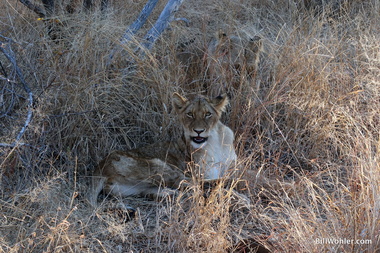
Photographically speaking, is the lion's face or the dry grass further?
the lion's face

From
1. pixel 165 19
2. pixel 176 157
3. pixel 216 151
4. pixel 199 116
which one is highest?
pixel 165 19

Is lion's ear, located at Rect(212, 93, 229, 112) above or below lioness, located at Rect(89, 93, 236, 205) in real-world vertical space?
above

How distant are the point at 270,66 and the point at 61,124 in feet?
7.92

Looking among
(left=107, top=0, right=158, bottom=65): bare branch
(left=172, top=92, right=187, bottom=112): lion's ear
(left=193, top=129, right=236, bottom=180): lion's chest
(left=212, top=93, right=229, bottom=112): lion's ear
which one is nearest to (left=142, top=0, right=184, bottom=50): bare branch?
(left=107, top=0, right=158, bottom=65): bare branch

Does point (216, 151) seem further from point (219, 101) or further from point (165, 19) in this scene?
point (165, 19)

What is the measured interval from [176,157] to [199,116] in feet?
1.51

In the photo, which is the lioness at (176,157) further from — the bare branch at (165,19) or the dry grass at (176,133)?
the bare branch at (165,19)

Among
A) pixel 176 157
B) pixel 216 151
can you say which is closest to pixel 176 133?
pixel 176 157

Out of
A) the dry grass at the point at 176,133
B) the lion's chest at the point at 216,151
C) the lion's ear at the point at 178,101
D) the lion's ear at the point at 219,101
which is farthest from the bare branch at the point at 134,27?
the lion's chest at the point at 216,151

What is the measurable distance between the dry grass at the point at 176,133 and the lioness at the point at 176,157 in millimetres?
165

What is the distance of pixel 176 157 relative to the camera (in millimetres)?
4957

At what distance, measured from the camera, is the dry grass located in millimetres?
3590

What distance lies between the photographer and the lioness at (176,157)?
4.66 meters

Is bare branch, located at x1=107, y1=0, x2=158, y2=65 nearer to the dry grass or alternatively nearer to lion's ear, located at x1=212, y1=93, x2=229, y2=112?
the dry grass
